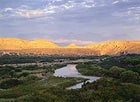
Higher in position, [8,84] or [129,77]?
[8,84]

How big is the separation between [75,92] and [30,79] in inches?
1047

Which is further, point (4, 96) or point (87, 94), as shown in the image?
point (4, 96)

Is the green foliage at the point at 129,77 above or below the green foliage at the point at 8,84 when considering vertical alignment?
below

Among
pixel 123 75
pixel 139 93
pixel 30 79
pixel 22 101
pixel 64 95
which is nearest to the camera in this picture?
pixel 22 101

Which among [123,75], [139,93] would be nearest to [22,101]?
[139,93]

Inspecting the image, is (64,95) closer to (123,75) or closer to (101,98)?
(101,98)

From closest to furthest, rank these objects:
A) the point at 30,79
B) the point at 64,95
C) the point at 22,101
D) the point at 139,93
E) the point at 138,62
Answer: the point at 22,101 < the point at 64,95 < the point at 139,93 < the point at 30,79 < the point at 138,62

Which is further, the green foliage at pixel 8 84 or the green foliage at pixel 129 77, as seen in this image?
the green foliage at pixel 8 84

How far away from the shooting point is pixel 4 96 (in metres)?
45.2

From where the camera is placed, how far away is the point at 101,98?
126ft

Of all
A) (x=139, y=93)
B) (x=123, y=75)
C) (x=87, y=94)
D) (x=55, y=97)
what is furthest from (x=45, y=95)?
(x=123, y=75)

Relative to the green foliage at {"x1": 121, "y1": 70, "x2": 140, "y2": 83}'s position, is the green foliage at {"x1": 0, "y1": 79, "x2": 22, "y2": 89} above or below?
above

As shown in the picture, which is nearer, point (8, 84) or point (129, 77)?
point (8, 84)

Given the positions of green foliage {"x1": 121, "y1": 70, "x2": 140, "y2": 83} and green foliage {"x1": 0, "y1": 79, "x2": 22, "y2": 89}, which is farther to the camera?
green foliage {"x1": 0, "y1": 79, "x2": 22, "y2": 89}
